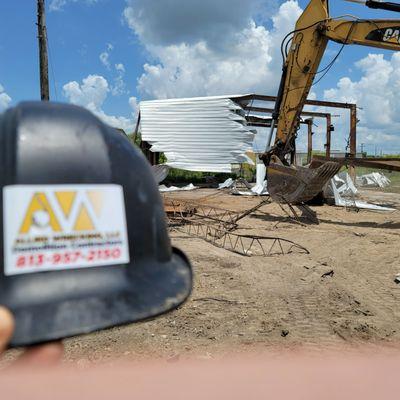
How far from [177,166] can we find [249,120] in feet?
18.0

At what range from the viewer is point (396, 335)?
14.2 ft

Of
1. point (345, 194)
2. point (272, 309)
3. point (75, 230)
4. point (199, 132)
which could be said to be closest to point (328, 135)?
point (345, 194)

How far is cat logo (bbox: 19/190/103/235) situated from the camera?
1065mm

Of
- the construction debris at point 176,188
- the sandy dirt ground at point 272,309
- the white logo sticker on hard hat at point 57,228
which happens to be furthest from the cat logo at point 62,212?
the construction debris at point 176,188

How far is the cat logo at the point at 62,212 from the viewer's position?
107 centimetres

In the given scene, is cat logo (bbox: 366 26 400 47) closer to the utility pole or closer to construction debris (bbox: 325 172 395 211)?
construction debris (bbox: 325 172 395 211)

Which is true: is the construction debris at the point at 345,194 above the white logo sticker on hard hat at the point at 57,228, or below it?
below

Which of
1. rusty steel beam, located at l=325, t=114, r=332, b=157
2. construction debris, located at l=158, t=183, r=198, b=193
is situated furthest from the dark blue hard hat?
construction debris, located at l=158, t=183, r=198, b=193

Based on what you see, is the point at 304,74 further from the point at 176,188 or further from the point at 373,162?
the point at 176,188

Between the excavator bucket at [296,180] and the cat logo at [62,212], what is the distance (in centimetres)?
1103

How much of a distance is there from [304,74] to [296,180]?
3049 millimetres

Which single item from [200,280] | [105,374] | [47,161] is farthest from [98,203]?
[200,280]

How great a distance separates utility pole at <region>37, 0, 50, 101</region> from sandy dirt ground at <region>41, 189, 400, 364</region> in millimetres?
7958

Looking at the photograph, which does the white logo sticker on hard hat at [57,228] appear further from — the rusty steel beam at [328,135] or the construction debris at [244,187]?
the rusty steel beam at [328,135]
